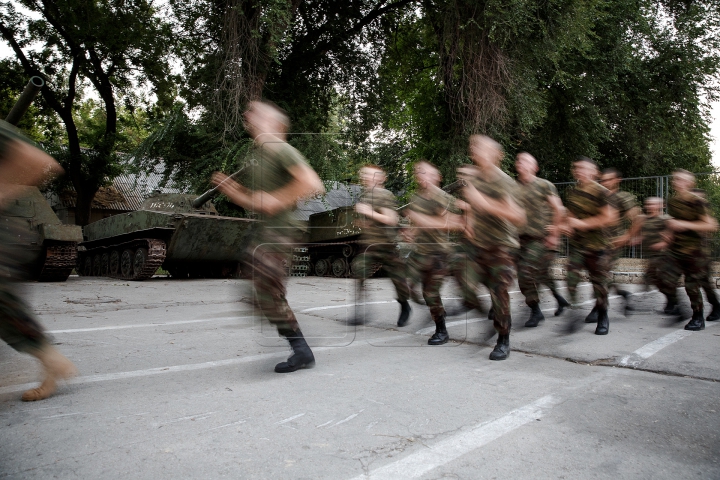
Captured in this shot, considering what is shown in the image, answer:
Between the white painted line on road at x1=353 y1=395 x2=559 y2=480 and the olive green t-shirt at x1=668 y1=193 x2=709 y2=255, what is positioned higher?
the olive green t-shirt at x1=668 y1=193 x2=709 y2=255

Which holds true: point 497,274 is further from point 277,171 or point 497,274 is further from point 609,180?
point 609,180

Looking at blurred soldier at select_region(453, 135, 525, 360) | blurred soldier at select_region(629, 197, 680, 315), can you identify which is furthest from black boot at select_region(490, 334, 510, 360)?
blurred soldier at select_region(629, 197, 680, 315)

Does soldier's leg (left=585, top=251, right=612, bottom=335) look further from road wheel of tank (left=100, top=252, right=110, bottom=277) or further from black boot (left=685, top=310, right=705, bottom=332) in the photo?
road wheel of tank (left=100, top=252, right=110, bottom=277)

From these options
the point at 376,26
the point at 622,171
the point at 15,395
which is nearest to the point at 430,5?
the point at 376,26

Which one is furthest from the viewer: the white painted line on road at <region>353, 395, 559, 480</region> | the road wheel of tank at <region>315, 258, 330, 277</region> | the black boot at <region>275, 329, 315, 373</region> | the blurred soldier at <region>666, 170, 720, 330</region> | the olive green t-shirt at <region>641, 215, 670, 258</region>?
the road wheel of tank at <region>315, 258, 330, 277</region>

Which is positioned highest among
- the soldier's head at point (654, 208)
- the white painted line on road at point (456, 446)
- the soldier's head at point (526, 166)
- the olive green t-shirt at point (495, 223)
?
the soldier's head at point (526, 166)

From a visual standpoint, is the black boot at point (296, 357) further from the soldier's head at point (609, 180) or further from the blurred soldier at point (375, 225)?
the soldier's head at point (609, 180)

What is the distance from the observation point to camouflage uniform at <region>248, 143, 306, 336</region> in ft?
13.3

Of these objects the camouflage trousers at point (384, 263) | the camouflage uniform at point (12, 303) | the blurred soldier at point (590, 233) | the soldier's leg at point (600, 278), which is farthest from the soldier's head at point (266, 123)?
the soldier's leg at point (600, 278)

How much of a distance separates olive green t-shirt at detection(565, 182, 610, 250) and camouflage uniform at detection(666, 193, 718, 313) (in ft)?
3.68

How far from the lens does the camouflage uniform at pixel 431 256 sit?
559 cm

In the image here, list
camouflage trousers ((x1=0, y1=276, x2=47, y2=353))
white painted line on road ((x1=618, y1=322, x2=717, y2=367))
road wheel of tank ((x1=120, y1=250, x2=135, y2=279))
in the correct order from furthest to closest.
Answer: road wheel of tank ((x1=120, y1=250, x2=135, y2=279)), white painted line on road ((x1=618, y1=322, x2=717, y2=367)), camouflage trousers ((x1=0, y1=276, x2=47, y2=353))

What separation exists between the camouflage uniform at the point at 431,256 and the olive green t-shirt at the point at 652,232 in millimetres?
2882

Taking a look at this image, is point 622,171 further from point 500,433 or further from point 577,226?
point 500,433
